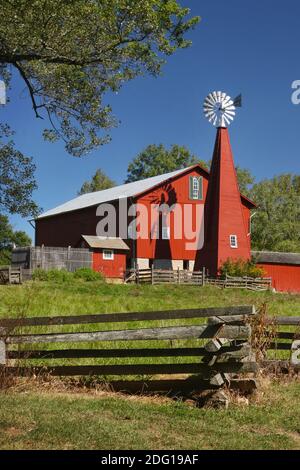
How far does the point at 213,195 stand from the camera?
42.8 metres

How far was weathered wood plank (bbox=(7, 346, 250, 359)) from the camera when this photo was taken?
7539 millimetres

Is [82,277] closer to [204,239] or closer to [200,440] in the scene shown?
[204,239]

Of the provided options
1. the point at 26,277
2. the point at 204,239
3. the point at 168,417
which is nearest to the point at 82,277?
the point at 26,277

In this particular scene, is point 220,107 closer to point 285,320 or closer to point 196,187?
point 196,187

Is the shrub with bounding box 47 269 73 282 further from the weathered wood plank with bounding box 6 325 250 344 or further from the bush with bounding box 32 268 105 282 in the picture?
the weathered wood plank with bounding box 6 325 250 344

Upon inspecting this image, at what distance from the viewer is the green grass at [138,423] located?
18.4 ft

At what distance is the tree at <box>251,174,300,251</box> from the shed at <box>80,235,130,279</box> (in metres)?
24.2

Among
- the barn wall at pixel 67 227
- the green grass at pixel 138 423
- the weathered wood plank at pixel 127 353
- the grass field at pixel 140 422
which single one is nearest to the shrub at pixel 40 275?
the barn wall at pixel 67 227

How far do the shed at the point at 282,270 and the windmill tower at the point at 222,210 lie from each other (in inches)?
124

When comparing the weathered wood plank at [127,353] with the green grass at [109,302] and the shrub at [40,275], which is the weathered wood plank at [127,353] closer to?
the green grass at [109,302]

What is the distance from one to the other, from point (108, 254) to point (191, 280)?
7.12m

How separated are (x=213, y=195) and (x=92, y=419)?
3715 cm

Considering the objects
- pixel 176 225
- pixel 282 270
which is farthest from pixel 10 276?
pixel 282 270

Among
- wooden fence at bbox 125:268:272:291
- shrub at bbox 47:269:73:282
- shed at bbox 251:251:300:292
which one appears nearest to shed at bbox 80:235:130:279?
wooden fence at bbox 125:268:272:291
